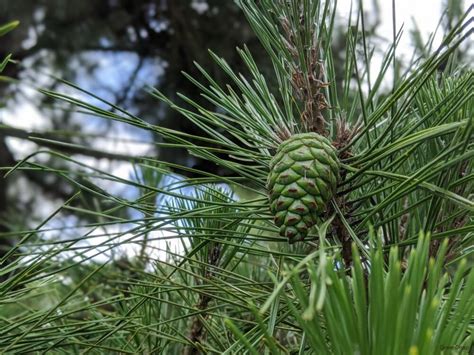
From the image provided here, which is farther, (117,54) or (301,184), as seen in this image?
(117,54)

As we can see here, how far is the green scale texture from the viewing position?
1.06ft

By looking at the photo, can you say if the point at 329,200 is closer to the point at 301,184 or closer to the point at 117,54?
the point at 301,184

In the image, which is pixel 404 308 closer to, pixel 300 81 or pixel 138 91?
pixel 300 81

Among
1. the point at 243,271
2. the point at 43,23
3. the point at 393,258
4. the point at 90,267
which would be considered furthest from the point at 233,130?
the point at 43,23

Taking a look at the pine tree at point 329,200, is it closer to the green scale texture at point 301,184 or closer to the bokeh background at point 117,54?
the green scale texture at point 301,184

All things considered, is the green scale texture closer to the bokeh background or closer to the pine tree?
the pine tree

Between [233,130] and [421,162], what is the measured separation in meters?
0.13

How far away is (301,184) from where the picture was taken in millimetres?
325

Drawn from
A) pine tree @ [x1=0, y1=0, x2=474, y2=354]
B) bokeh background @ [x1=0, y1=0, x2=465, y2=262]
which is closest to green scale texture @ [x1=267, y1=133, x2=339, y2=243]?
pine tree @ [x1=0, y1=0, x2=474, y2=354]

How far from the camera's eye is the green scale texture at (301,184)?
12.8 inches

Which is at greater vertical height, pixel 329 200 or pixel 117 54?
pixel 117 54

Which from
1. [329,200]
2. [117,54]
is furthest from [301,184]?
[117,54]

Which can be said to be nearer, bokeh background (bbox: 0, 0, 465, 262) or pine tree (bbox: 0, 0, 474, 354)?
pine tree (bbox: 0, 0, 474, 354)

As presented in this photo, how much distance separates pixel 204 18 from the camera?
1.71m
